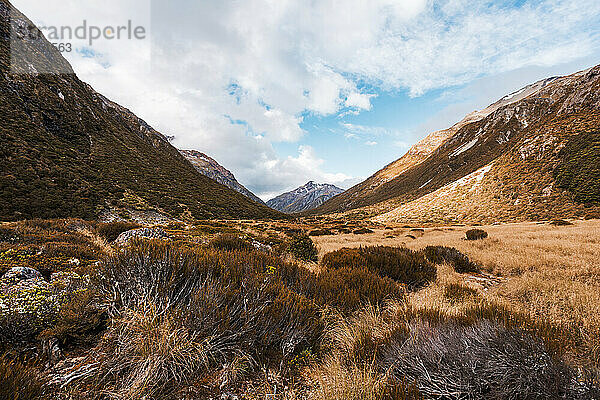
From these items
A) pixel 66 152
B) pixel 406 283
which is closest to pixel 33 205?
pixel 66 152

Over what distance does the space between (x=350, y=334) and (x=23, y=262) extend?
5.30 metres

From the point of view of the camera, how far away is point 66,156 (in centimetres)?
3138

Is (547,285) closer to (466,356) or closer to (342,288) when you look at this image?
(466,356)

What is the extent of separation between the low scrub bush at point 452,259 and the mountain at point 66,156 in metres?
27.1

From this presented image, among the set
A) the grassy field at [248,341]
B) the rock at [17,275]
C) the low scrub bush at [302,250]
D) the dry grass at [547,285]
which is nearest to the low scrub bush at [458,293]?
the dry grass at [547,285]

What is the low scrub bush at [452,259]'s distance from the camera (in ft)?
23.2

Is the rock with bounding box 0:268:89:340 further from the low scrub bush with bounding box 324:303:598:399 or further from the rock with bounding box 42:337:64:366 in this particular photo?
the low scrub bush with bounding box 324:303:598:399

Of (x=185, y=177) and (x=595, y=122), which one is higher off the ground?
(x=595, y=122)

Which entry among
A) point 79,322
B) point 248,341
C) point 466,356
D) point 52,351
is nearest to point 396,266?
point 466,356

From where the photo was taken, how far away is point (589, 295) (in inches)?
150

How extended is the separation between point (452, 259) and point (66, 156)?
46.3 metres

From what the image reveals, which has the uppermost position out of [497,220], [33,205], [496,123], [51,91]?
[496,123]

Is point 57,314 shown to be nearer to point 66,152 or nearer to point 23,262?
point 23,262

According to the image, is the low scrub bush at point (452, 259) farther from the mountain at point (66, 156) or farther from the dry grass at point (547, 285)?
the mountain at point (66, 156)
